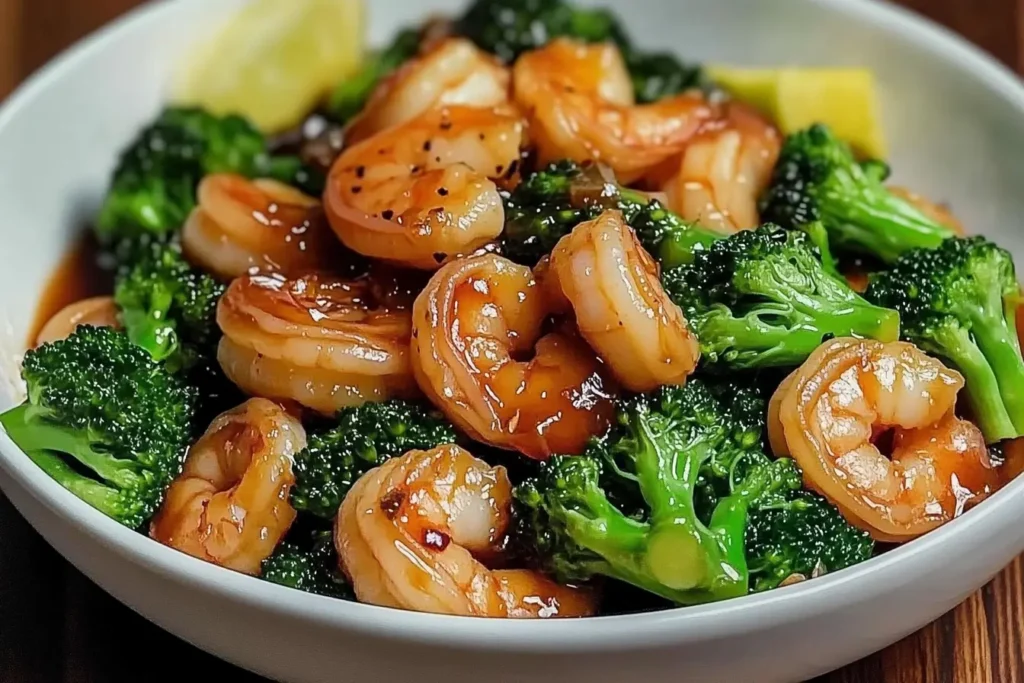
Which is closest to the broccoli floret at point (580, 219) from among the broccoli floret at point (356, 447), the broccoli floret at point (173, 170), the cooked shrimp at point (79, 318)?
the broccoli floret at point (356, 447)

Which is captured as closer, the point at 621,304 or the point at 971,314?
the point at 621,304

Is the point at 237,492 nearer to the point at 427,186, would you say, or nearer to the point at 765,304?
the point at 427,186

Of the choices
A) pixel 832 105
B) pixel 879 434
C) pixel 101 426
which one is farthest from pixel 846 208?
pixel 101 426

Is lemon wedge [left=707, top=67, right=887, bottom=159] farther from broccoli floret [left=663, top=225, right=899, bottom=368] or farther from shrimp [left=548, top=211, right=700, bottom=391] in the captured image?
shrimp [left=548, top=211, right=700, bottom=391]

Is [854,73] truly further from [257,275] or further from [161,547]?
[161,547]

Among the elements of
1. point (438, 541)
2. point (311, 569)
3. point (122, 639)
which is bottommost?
point (122, 639)

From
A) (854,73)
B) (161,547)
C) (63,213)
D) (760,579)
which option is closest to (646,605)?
(760,579)
